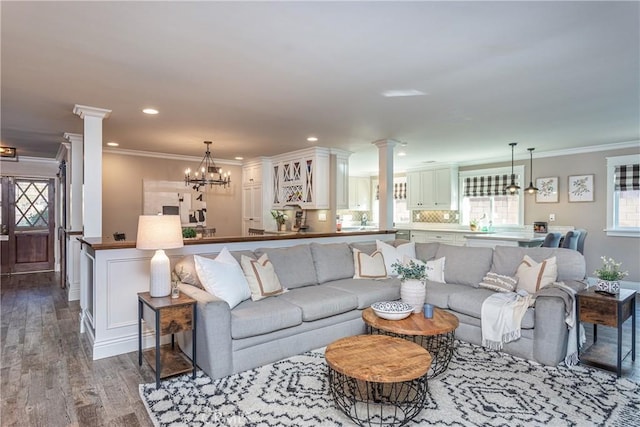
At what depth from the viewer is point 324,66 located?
9.18ft

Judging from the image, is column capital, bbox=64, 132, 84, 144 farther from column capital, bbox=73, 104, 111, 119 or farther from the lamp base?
the lamp base

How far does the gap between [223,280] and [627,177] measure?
6.67 m

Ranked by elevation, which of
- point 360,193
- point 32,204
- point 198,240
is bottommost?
point 198,240

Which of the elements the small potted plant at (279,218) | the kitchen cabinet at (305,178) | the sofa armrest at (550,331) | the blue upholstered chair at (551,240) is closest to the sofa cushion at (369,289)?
the sofa armrest at (550,331)

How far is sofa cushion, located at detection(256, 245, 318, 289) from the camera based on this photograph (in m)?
3.91

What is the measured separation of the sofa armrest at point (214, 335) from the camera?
2793 millimetres

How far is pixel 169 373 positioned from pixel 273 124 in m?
3.05

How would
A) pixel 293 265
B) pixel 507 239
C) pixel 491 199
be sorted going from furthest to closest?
pixel 491 199 < pixel 507 239 < pixel 293 265

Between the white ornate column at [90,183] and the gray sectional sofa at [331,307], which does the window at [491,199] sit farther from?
the white ornate column at [90,183]

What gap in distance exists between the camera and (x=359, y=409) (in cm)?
238

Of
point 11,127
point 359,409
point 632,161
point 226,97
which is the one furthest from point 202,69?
point 632,161

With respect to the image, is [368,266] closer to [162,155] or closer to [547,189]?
[547,189]

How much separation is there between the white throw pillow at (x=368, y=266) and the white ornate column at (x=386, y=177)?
1363mm

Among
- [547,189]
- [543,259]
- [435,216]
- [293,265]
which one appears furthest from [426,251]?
[435,216]
